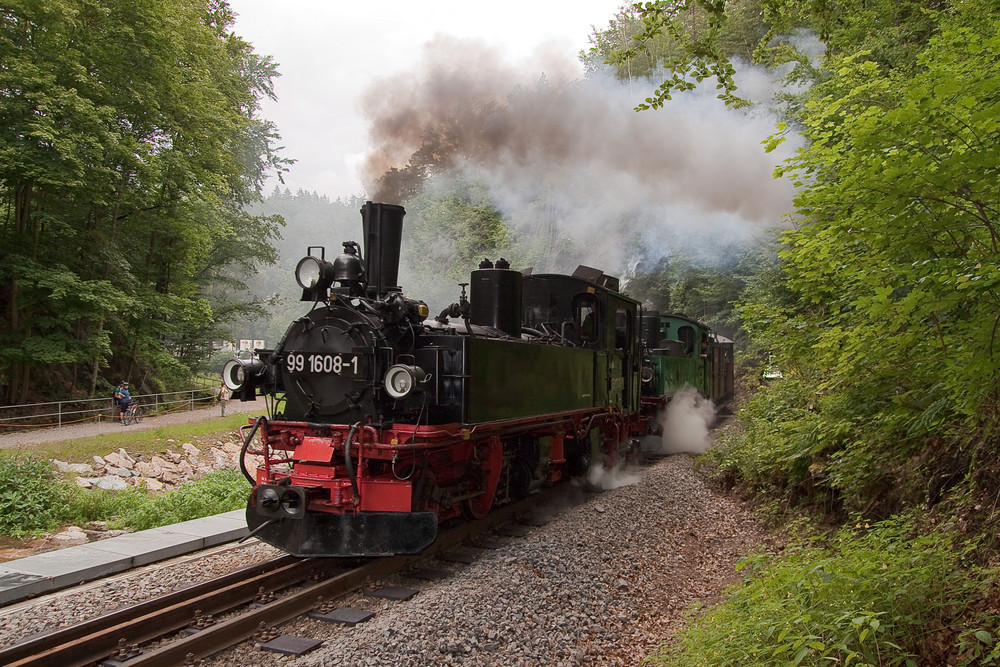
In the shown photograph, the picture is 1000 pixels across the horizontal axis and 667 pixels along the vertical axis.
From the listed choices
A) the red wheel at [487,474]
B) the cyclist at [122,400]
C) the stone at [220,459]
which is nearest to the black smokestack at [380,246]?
the red wheel at [487,474]

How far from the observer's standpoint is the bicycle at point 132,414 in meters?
16.9

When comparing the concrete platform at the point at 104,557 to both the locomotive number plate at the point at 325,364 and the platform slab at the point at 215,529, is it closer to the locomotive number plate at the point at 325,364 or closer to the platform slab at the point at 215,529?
the platform slab at the point at 215,529

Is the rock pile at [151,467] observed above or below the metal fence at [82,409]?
below

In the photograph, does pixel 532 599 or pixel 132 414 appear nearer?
pixel 532 599

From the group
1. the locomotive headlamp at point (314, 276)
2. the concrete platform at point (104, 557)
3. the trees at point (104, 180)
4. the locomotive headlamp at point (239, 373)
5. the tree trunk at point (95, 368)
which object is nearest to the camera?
the concrete platform at point (104, 557)

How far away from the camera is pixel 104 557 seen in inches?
241

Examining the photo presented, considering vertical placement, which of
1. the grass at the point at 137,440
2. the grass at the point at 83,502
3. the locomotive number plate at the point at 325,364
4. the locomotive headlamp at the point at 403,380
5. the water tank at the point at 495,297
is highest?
the water tank at the point at 495,297

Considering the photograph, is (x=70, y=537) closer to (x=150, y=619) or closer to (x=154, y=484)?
(x=154, y=484)

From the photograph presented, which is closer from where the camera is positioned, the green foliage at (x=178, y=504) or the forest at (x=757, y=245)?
the forest at (x=757, y=245)

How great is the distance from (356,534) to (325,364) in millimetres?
1569

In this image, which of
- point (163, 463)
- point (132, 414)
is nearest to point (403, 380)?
point (163, 463)

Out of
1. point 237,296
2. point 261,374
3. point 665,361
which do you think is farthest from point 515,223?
point 237,296

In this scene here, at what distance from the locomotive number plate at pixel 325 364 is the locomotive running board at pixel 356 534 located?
127 cm

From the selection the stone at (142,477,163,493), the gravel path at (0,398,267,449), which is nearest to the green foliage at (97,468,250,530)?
the stone at (142,477,163,493)
